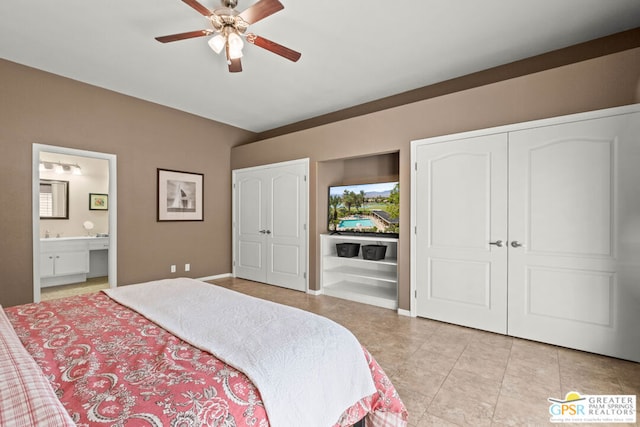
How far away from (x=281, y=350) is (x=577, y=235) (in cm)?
275

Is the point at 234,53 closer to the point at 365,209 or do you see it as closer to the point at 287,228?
the point at 365,209

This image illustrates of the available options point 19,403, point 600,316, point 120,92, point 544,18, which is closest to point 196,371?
point 19,403

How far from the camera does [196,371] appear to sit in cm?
106

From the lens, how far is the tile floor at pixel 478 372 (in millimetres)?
1769

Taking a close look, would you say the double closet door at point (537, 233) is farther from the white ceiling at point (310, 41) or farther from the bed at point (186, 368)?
the bed at point (186, 368)

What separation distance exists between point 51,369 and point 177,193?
3955 millimetres

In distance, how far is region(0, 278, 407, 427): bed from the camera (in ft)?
2.79

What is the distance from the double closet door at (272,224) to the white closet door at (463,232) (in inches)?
70.9

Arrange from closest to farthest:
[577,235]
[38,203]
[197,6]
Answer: [197,6] < [577,235] < [38,203]

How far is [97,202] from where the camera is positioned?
5621 mm

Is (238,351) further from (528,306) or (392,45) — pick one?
(392,45)

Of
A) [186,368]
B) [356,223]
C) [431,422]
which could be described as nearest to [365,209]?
[356,223]

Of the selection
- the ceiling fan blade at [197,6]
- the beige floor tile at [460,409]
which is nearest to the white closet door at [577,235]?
the beige floor tile at [460,409]

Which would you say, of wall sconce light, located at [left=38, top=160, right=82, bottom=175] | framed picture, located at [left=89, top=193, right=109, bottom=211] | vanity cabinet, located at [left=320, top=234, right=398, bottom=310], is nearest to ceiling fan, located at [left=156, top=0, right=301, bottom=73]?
vanity cabinet, located at [left=320, top=234, right=398, bottom=310]
